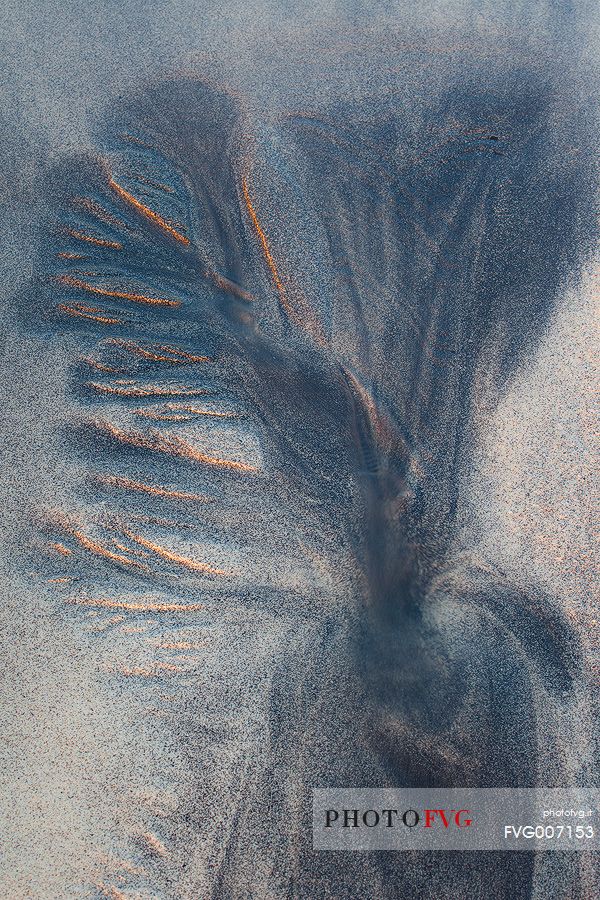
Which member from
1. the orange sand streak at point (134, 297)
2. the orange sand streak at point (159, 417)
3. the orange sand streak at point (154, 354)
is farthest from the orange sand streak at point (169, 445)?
the orange sand streak at point (134, 297)

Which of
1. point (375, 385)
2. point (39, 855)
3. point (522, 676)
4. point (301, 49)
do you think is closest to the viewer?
point (39, 855)

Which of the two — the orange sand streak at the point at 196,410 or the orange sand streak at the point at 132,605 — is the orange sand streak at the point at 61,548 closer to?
the orange sand streak at the point at 132,605

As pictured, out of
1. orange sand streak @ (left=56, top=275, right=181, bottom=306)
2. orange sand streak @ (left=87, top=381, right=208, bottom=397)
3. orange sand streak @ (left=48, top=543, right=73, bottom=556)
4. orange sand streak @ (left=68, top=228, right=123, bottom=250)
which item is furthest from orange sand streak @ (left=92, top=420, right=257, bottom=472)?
orange sand streak @ (left=68, top=228, right=123, bottom=250)

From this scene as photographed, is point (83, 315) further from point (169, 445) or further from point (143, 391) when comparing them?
point (169, 445)

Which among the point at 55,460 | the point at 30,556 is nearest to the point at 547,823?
the point at 30,556

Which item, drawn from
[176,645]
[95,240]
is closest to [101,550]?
[176,645]

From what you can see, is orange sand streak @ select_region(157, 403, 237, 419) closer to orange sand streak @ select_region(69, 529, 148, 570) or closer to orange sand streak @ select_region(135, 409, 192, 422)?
orange sand streak @ select_region(135, 409, 192, 422)

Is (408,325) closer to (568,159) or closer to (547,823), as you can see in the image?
(568,159)
